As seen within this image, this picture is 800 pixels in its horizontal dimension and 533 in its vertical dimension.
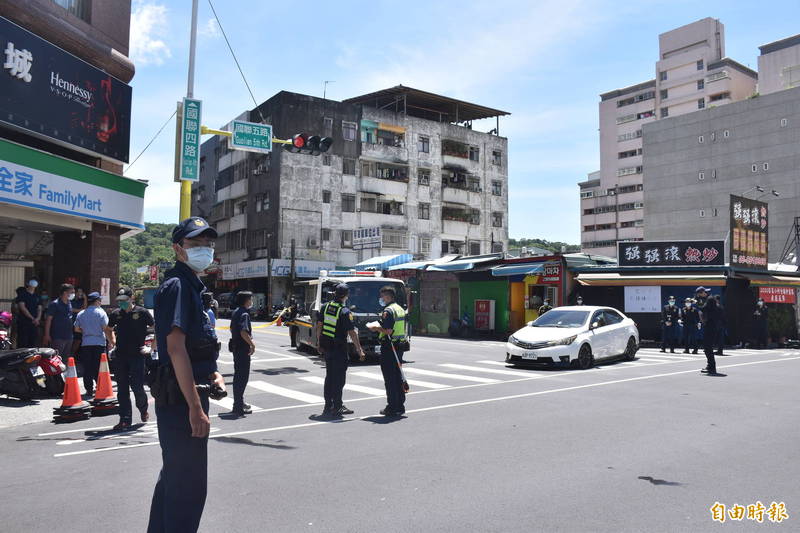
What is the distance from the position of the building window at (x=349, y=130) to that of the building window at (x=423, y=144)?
6440mm

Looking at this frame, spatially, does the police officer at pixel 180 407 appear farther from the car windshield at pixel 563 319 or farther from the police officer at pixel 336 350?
the car windshield at pixel 563 319

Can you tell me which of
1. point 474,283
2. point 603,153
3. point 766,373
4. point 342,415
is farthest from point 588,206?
point 342,415

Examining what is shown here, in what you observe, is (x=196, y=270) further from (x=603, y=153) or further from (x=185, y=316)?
(x=603, y=153)

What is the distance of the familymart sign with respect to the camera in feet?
41.7

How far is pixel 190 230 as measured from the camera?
3725 mm

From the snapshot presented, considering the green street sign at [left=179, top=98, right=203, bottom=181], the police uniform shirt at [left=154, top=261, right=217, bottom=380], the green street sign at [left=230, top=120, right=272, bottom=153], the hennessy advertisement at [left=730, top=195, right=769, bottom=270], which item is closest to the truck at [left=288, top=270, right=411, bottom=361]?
the green street sign at [left=230, top=120, right=272, bottom=153]

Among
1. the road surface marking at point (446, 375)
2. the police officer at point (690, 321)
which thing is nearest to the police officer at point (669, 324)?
the police officer at point (690, 321)

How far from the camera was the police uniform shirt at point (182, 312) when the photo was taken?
11.1 ft

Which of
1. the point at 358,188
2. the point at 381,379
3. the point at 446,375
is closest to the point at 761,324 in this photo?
the point at 446,375

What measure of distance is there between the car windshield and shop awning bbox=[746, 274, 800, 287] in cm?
1283

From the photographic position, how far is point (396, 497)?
4949 millimetres

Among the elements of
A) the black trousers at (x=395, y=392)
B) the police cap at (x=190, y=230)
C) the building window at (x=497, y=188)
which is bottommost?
the black trousers at (x=395, y=392)

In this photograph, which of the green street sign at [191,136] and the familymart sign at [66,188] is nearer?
the familymart sign at [66,188]

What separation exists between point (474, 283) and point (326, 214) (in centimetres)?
2467
